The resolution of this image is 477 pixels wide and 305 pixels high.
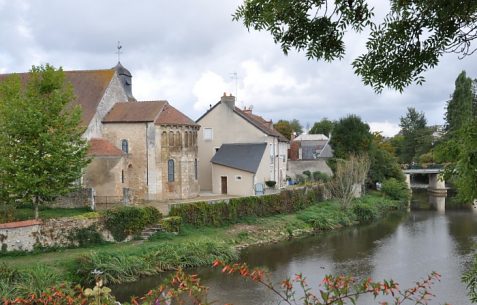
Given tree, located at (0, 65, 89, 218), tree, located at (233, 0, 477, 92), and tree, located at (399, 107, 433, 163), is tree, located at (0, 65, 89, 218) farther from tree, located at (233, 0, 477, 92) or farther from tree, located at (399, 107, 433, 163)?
tree, located at (399, 107, 433, 163)

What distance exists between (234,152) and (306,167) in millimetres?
11552

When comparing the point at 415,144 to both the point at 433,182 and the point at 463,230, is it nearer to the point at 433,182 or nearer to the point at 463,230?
the point at 433,182

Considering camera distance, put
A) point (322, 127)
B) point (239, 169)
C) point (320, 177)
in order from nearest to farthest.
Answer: point (239, 169), point (320, 177), point (322, 127)

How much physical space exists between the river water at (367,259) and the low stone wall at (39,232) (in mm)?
4494

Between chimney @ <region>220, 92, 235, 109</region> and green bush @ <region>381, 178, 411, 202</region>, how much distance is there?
18082mm

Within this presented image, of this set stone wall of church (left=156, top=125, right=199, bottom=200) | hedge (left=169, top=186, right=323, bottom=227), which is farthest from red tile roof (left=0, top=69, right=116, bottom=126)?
hedge (left=169, top=186, right=323, bottom=227)

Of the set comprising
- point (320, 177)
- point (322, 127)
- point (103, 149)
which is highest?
point (322, 127)

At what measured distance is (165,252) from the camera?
21766 mm

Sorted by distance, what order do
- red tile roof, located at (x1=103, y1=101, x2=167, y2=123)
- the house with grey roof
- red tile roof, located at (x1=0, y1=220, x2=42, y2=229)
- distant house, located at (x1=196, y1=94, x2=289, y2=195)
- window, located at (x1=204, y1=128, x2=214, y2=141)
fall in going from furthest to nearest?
window, located at (x1=204, y1=128, x2=214, y2=141), distant house, located at (x1=196, y1=94, x2=289, y2=195), the house with grey roof, red tile roof, located at (x1=103, y1=101, x2=167, y2=123), red tile roof, located at (x1=0, y1=220, x2=42, y2=229)

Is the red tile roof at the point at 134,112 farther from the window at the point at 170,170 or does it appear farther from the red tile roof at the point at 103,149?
the window at the point at 170,170

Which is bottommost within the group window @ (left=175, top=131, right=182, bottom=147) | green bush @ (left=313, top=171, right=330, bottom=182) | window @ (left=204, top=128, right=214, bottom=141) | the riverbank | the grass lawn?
the riverbank

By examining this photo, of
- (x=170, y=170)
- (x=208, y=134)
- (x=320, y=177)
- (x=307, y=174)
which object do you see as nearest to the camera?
(x=170, y=170)

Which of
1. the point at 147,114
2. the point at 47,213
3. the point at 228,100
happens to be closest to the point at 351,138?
the point at 228,100

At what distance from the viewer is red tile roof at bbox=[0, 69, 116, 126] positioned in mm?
31609
